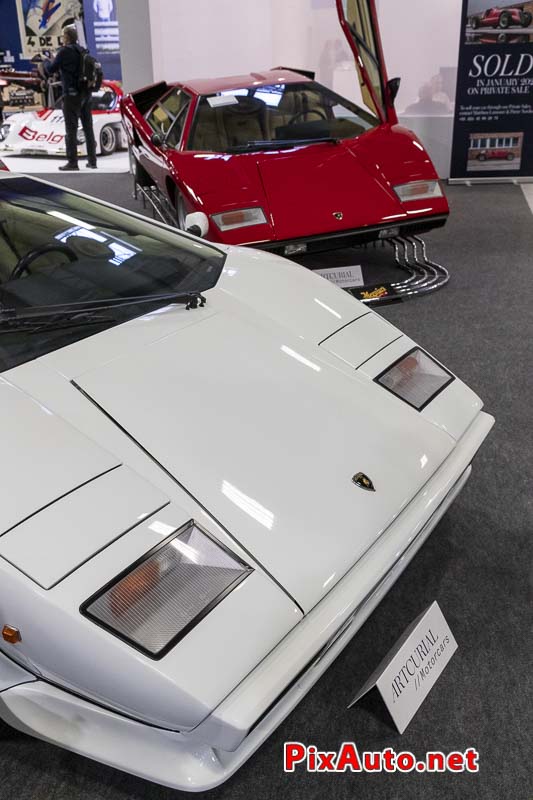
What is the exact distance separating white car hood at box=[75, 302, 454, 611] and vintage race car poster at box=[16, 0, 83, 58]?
1226 centimetres

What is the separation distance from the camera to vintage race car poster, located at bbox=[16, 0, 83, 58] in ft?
38.6

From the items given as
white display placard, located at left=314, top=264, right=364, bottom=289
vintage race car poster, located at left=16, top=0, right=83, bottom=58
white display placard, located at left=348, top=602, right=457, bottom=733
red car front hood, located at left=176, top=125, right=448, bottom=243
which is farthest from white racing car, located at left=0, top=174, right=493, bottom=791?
vintage race car poster, located at left=16, top=0, right=83, bottom=58

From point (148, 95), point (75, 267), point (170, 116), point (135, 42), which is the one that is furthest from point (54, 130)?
point (75, 267)

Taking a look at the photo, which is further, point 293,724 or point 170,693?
point 293,724

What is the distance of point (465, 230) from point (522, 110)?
175 cm

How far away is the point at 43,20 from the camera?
1191 centimetres

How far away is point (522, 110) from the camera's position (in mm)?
5449

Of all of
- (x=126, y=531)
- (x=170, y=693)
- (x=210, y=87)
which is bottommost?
(x=170, y=693)

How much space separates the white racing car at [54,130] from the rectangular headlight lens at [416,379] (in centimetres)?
663

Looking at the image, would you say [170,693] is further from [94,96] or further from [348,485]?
[94,96]

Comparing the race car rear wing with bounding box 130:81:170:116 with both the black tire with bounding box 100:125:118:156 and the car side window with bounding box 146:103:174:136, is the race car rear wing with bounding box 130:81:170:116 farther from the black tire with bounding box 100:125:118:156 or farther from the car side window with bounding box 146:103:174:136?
the black tire with bounding box 100:125:118:156

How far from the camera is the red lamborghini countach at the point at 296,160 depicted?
3.12 m

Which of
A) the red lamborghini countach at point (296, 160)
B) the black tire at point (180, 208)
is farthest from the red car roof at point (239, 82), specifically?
the black tire at point (180, 208)

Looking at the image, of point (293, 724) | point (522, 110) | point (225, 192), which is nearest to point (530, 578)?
point (293, 724)
